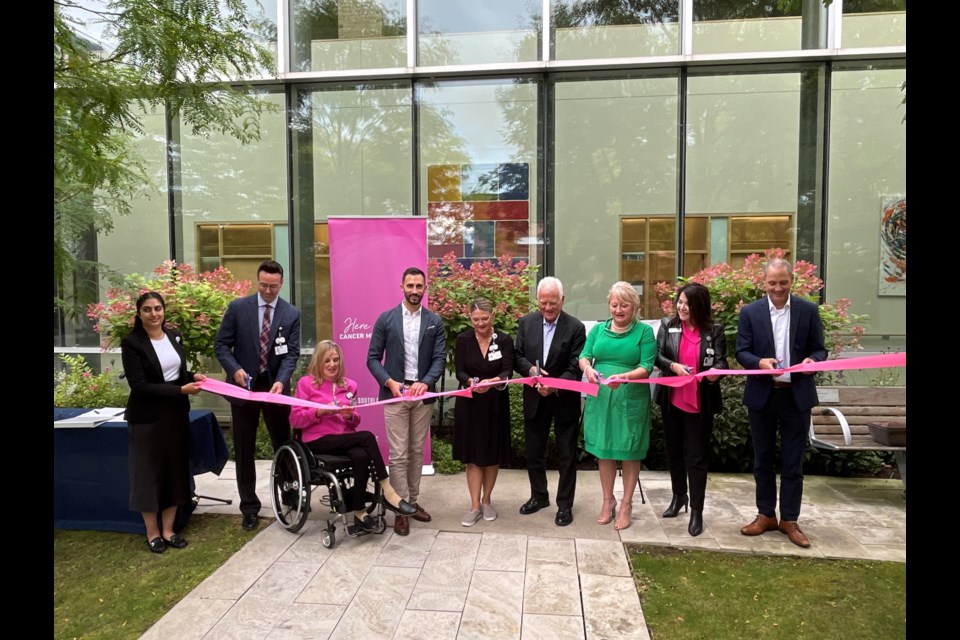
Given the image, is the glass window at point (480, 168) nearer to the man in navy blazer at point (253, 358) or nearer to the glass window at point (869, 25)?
the man in navy blazer at point (253, 358)

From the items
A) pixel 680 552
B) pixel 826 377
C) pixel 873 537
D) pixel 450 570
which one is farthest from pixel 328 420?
pixel 826 377

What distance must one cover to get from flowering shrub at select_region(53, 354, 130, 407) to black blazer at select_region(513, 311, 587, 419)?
6061 millimetres

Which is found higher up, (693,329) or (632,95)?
(632,95)

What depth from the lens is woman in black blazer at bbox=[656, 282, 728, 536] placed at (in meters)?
4.07

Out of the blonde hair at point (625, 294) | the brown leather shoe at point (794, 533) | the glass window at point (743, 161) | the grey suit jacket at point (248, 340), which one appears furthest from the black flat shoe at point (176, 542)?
the glass window at point (743, 161)

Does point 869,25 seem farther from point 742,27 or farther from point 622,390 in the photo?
point 622,390

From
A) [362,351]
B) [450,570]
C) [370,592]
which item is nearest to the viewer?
[370,592]

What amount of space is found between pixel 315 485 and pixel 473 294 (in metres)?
3.42

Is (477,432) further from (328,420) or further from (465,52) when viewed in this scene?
(465,52)

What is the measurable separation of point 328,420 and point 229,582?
3.99 feet

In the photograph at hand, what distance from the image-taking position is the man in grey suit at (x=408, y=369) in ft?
14.4

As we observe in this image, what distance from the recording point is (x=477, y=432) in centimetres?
434

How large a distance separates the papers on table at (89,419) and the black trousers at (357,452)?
1.66 m

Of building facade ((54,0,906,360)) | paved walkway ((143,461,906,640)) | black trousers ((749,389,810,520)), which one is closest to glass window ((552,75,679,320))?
building facade ((54,0,906,360))
